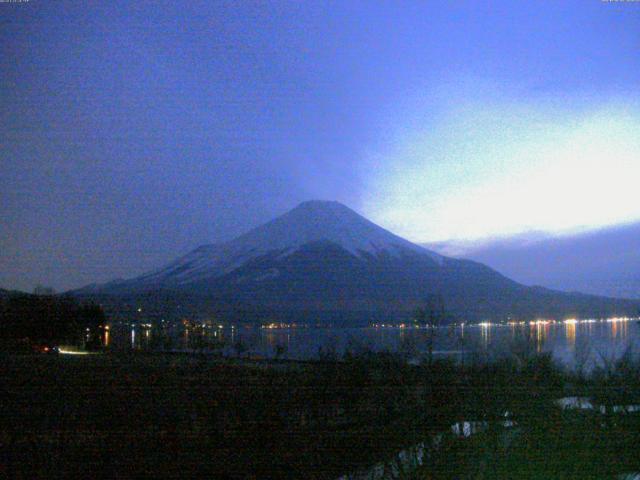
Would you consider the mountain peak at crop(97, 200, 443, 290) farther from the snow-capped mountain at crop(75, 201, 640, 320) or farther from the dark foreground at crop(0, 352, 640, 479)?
the dark foreground at crop(0, 352, 640, 479)

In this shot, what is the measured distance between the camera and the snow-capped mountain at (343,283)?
3484 centimetres

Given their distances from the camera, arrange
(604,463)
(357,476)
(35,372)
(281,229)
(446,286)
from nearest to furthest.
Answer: (357,476) < (604,463) < (35,372) < (446,286) < (281,229)

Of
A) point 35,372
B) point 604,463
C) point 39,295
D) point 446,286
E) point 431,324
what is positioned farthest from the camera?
point 446,286

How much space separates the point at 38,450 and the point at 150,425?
4.36 feet

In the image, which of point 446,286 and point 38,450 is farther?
point 446,286

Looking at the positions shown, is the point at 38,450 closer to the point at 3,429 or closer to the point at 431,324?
the point at 3,429

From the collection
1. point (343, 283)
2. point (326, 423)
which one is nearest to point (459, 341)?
point (326, 423)

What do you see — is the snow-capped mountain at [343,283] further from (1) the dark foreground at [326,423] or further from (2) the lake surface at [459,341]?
(1) the dark foreground at [326,423]

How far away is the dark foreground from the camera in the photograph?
5.70 metres

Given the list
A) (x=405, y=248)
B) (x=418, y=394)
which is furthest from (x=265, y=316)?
(x=418, y=394)

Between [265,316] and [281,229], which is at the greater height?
[281,229]

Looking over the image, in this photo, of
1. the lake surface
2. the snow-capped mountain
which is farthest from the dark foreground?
the snow-capped mountain

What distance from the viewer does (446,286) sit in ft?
130

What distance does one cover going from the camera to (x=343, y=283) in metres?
47.2
